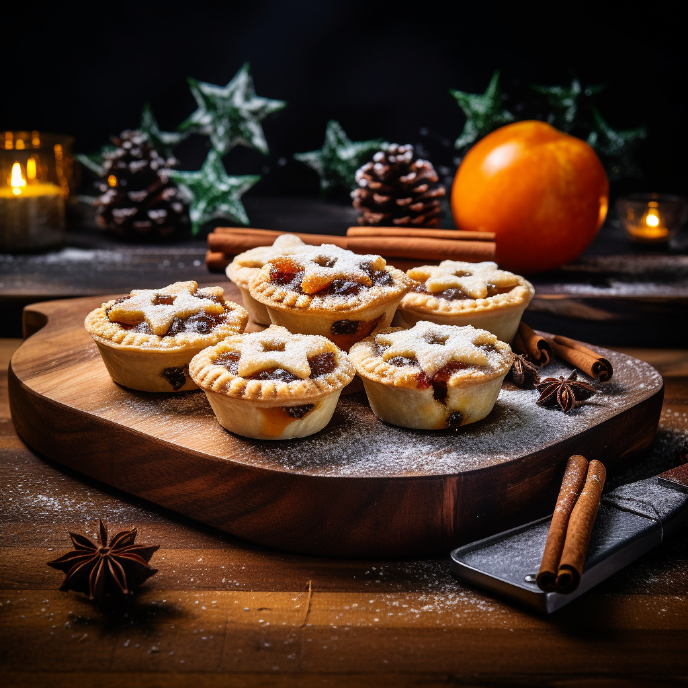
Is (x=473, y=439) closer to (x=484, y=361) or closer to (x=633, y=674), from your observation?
(x=484, y=361)

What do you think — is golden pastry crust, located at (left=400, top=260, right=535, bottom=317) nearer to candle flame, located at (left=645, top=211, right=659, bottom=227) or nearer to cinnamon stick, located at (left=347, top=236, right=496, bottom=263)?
cinnamon stick, located at (left=347, top=236, right=496, bottom=263)

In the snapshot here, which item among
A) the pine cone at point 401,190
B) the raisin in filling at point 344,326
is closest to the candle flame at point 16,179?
the pine cone at point 401,190

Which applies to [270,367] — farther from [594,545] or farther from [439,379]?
[594,545]

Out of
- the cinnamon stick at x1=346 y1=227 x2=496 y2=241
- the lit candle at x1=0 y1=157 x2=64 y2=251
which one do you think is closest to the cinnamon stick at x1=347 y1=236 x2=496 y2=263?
the cinnamon stick at x1=346 y1=227 x2=496 y2=241

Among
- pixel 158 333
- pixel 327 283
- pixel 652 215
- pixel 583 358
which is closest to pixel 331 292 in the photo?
pixel 327 283

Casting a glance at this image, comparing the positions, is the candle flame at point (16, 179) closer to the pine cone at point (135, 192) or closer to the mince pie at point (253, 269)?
the pine cone at point (135, 192)

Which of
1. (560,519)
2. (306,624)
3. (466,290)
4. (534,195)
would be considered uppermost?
(534,195)
